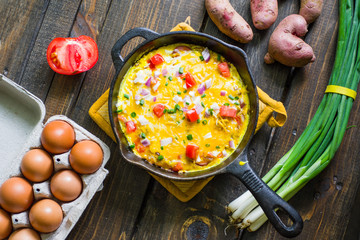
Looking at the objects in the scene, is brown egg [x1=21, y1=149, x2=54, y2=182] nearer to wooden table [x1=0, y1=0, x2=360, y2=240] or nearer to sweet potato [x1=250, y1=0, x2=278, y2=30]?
wooden table [x1=0, y1=0, x2=360, y2=240]

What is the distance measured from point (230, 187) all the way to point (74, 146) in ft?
3.02

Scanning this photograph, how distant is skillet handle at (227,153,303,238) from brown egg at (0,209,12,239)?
1.19 meters

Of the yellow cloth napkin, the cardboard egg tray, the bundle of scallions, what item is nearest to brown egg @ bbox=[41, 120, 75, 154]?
the cardboard egg tray

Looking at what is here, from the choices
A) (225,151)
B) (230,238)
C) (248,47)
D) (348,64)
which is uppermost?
(348,64)

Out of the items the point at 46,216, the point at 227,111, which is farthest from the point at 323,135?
the point at 46,216

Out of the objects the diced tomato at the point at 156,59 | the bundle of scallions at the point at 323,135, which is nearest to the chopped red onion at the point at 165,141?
the diced tomato at the point at 156,59

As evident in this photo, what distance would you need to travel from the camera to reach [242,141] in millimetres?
2066

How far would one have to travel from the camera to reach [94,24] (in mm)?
2320

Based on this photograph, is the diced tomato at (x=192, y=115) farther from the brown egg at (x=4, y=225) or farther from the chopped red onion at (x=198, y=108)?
the brown egg at (x=4, y=225)

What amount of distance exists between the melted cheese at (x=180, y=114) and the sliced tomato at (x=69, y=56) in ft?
0.89

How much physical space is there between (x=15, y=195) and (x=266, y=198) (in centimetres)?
127

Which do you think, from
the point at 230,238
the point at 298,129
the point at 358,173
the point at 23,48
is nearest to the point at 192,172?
the point at 230,238

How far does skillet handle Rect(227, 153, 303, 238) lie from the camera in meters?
1.88

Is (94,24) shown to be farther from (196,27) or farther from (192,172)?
(192,172)
